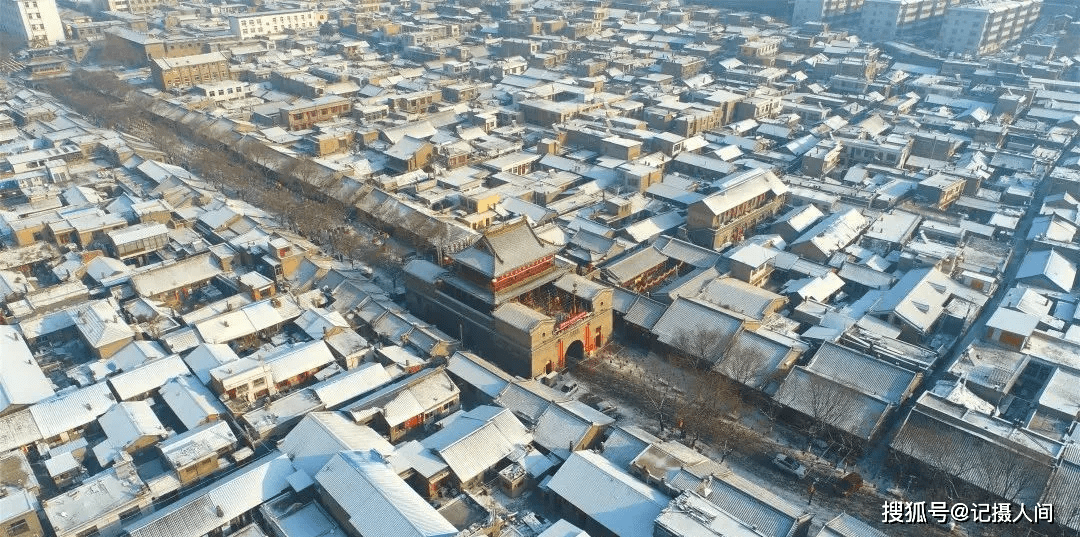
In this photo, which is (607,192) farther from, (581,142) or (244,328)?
Result: (244,328)

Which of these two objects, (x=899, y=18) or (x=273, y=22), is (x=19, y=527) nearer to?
(x=273, y=22)

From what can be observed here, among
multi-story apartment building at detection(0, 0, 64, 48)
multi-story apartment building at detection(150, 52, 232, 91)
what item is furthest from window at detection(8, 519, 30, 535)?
multi-story apartment building at detection(0, 0, 64, 48)

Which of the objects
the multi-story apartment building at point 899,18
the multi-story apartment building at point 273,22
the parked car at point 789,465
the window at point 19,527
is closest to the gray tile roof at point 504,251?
the parked car at point 789,465

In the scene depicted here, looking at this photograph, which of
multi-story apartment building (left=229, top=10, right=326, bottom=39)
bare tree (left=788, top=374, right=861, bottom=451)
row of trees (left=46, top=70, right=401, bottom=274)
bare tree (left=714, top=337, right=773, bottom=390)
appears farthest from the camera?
multi-story apartment building (left=229, top=10, right=326, bottom=39)

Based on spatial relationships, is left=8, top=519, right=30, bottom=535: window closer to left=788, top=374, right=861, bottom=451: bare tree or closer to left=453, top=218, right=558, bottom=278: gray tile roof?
left=453, top=218, right=558, bottom=278: gray tile roof

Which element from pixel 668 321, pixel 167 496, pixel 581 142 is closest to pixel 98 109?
pixel 581 142

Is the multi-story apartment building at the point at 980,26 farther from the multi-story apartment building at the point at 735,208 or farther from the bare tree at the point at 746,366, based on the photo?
the bare tree at the point at 746,366
